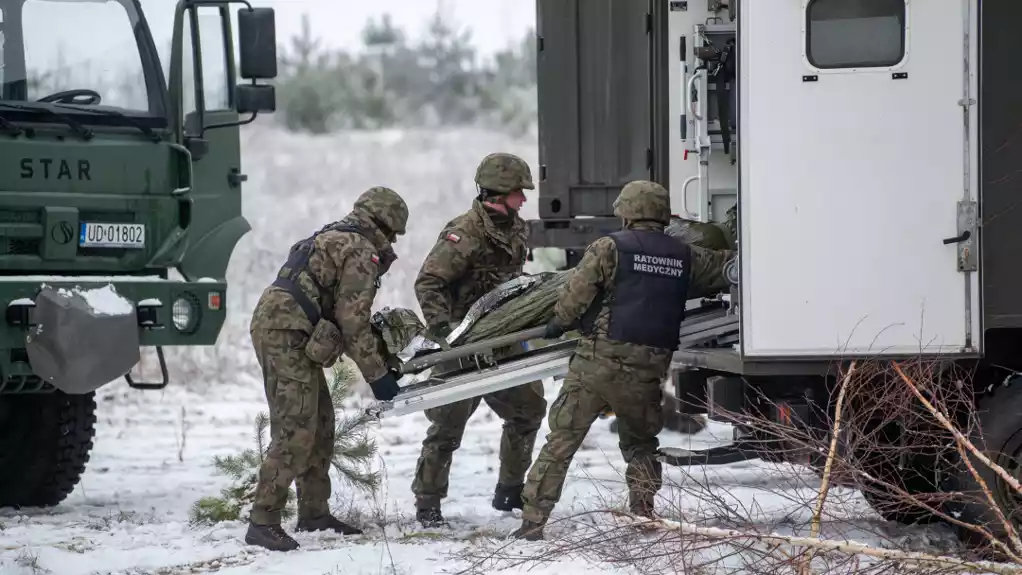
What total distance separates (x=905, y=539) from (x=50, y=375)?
4.06 metres

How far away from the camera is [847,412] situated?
19.5 ft

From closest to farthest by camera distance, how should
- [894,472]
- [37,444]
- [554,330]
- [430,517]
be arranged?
[894,472] < [554,330] < [430,517] < [37,444]

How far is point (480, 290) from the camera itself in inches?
282

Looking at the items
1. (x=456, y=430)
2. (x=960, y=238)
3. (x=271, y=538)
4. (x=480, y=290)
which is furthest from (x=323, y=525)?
(x=960, y=238)

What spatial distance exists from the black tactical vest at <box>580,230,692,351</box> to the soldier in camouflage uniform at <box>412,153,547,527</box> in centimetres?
92

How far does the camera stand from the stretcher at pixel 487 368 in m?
6.39

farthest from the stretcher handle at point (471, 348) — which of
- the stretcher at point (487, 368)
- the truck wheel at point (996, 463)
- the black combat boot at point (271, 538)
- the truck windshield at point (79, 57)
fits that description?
the truck windshield at point (79, 57)

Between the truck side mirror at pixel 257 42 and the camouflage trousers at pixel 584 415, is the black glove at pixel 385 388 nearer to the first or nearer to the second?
the camouflage trousers at pixel 584 415

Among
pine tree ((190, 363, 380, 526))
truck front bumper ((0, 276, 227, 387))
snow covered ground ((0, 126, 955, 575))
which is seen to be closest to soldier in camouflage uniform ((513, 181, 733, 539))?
snow covered ground ((0, 126, 955, 575))

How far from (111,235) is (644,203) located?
295cm

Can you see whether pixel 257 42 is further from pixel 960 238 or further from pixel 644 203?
pixel 960 238

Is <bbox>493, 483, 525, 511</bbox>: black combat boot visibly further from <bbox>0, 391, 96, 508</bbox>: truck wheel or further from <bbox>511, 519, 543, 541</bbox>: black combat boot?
<bbox>0, 391, 96, 508</bbox>: truck wheel

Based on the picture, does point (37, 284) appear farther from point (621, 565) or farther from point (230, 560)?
point (621, 565)

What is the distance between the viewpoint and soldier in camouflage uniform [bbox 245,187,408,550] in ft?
20.9
